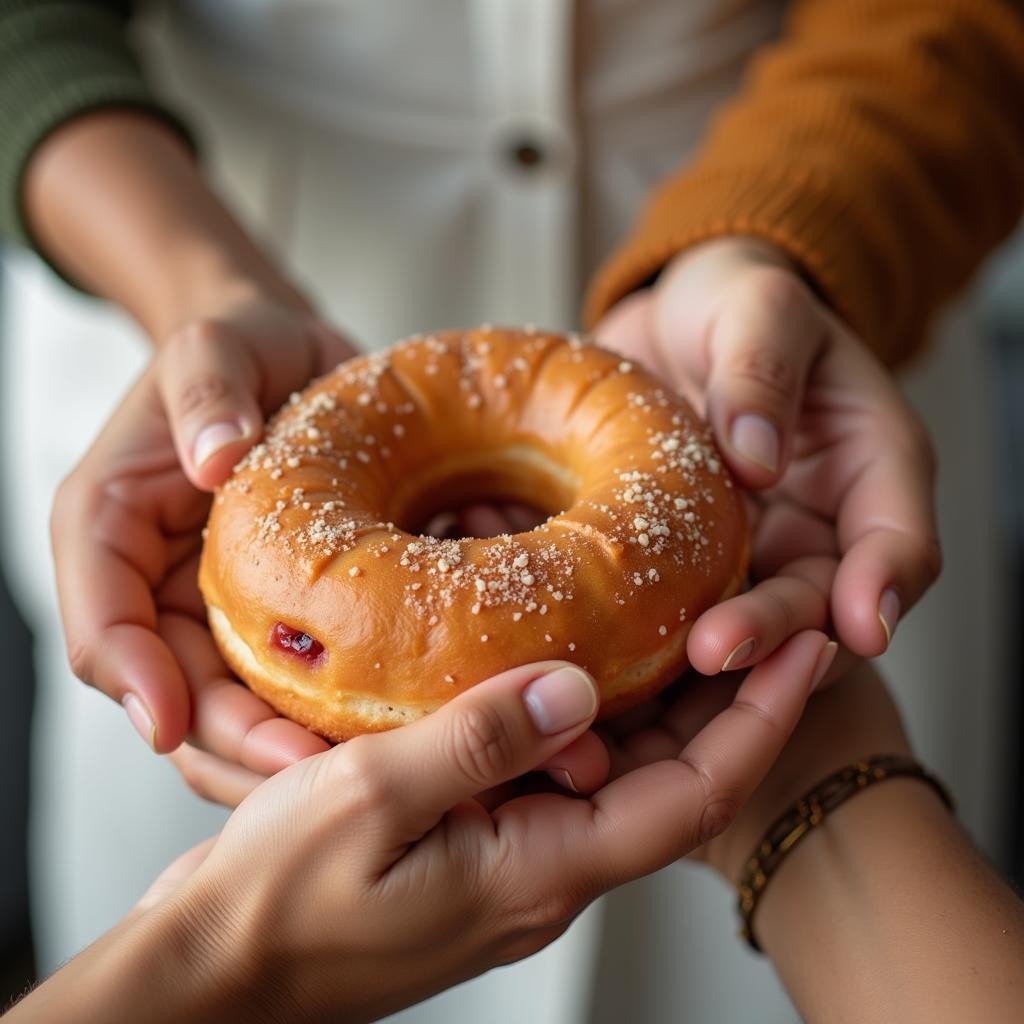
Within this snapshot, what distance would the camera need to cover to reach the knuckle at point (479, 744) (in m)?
0.88

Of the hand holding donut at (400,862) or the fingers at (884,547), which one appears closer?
the hand holding donut at (400,862)

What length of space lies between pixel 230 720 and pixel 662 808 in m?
0.46

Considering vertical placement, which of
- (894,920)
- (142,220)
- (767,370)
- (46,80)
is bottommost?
(894,920)

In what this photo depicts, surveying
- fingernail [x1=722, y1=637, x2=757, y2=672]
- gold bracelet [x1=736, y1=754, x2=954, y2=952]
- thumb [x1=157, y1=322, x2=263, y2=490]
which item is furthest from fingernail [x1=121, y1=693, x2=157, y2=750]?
gold bracelet [x1=736, y1=754, x2=954, y2=952]

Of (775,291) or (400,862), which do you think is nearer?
(400,862)

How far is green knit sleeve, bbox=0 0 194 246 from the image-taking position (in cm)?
169

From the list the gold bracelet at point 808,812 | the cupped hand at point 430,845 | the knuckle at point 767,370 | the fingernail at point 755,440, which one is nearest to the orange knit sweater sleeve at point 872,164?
the knuckle at point 767,370

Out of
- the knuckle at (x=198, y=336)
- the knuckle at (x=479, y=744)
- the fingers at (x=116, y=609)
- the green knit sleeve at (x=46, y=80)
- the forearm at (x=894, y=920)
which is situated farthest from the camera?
the green knit sleeve at (x=46, y=80)

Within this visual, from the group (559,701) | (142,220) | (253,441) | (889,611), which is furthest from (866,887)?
(142,220)

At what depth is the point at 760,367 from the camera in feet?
4.09

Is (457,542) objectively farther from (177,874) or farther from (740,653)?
(177,874)

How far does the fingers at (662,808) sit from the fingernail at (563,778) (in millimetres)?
29

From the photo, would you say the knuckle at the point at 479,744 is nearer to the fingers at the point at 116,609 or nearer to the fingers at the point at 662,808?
the fingers at the point at 662,808

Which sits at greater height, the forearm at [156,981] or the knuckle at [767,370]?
the knuckle at [767,370]
